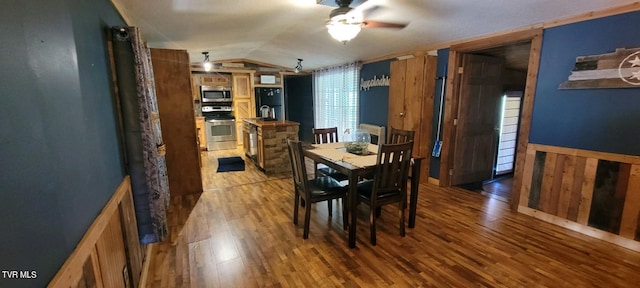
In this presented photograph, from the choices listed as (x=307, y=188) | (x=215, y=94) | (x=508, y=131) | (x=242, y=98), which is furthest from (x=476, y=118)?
(x=215, y=94)

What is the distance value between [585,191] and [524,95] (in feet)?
3.93

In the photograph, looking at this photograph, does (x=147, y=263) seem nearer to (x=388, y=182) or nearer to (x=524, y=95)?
(x=388, y=182)

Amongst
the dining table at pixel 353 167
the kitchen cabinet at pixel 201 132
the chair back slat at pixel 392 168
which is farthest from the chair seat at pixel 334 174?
the kitchen cabinet at pixel 201 132

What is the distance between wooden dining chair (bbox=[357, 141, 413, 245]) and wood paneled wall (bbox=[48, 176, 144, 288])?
183cm

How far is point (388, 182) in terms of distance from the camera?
2457 millimetres

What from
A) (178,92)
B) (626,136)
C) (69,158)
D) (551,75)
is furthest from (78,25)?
(626,136)

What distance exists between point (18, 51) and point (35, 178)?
37cm

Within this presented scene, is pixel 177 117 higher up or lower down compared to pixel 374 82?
lower down

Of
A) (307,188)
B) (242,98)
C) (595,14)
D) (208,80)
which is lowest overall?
(307,188)

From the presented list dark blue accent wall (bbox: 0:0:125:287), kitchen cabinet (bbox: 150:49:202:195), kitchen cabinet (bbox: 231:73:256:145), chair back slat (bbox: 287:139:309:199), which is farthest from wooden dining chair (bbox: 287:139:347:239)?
kitchen cabinet (bbox: 231:73:256:145)

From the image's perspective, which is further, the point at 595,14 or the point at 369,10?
the point at 369,10

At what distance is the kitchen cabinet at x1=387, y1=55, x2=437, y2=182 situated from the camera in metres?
A: 3.96

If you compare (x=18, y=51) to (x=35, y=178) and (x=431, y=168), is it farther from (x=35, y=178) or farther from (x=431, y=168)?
(x=431, y=168)

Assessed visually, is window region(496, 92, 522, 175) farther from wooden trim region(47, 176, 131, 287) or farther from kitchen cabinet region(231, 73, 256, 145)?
kitchen cabinet region(231, 73, 256, 145)
